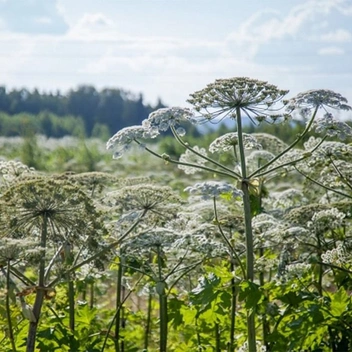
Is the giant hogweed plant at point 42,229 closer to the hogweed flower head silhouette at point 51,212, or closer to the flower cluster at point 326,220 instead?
the hogweed flower head silhouette at point 51,212

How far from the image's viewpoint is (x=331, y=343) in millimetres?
6094

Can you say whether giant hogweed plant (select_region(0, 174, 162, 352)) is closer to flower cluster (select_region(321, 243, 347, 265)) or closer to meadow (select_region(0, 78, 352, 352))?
meadow (select_region(0, 78, 352, 352))

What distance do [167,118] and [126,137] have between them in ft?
1.10

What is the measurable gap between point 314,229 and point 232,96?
1513 mm

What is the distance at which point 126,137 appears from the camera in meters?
5.62

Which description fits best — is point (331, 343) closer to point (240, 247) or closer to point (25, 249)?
point (240, 247)

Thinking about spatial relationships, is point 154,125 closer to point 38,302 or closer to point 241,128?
point 241,128

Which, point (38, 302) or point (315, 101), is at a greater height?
point (315, 101)

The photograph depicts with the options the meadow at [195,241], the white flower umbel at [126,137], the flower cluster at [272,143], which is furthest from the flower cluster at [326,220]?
the flower cluster at [272,143]

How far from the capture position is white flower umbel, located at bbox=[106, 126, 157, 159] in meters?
5.61

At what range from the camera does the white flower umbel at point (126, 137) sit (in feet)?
18.4


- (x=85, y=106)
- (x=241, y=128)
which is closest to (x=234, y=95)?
(x=241, y=128)

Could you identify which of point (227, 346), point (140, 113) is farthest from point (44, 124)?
point (227, 346)

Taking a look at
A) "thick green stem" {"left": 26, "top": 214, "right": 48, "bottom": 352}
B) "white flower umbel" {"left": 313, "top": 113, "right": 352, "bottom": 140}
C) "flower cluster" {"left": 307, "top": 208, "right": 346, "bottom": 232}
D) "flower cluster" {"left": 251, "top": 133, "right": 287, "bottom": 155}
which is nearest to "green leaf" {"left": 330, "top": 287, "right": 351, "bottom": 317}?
"flower cluster" {"left": 307, "top": 208, "right": 346, "bottom": 232}
